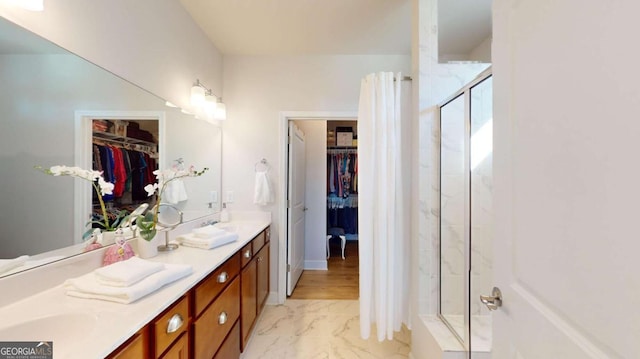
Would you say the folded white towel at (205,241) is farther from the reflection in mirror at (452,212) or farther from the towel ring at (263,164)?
the reflection in mirror at (452,212)

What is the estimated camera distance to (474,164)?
1.67 metres

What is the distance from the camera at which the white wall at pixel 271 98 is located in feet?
8.95

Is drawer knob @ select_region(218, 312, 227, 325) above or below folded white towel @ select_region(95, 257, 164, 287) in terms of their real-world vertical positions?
below

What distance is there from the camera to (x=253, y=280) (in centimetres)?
207

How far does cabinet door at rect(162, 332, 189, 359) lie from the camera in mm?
992

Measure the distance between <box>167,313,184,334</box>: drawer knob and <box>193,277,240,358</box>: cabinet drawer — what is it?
0.44 ft

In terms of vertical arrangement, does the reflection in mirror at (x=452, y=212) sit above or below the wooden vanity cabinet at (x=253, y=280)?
above

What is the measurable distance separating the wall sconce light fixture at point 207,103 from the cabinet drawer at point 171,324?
5.48 ft

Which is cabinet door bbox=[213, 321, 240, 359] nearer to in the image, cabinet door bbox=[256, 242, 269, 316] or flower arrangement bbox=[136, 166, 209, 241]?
cabinet door bbox=[256, 242, 269, 316]

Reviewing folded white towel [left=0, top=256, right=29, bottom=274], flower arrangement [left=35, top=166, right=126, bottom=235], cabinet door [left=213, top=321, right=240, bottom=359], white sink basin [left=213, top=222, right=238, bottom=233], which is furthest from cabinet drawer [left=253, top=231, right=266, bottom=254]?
folded white towel [left=0, top=256, right=29, bottom=274]

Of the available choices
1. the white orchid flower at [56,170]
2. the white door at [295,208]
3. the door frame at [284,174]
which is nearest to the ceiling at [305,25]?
the door frame at [284,174]

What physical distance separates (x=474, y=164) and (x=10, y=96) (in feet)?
7.44

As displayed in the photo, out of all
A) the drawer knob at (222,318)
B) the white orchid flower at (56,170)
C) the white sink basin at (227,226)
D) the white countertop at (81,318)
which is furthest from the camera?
the white sink basin at (227,226)

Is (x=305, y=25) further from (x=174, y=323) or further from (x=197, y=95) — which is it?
(x=174, y=323)
